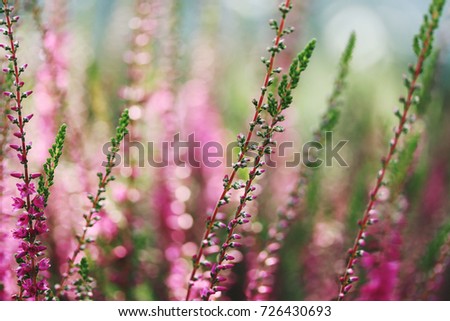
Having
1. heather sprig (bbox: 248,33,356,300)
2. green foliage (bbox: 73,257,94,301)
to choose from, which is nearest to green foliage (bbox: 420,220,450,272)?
heather sprig (bbox: 248,33,356,300)

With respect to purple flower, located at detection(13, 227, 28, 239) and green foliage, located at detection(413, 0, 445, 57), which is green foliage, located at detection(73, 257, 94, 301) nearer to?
purple flower, located at detection(13, 227, 28, 239)

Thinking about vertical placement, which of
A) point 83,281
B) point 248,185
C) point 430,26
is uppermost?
point 430,26

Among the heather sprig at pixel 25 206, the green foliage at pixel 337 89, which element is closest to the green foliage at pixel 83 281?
the heather sprig at pixel 25 206

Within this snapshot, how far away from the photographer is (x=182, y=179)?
90 cm

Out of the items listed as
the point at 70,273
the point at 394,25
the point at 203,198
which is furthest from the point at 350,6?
the point at 70,273

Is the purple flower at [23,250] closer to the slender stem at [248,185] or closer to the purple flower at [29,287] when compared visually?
the purple flower at [29,287]

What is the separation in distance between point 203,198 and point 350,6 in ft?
9.70

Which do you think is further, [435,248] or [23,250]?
[435,248]

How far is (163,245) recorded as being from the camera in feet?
2.77

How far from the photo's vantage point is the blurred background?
0.71 metres

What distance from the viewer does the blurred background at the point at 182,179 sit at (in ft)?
2.33

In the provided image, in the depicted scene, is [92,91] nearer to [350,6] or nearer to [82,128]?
[82,128]

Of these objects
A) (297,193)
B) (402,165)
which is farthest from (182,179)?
(402,165)

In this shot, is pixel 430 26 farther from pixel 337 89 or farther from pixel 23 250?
pixel 23 250
